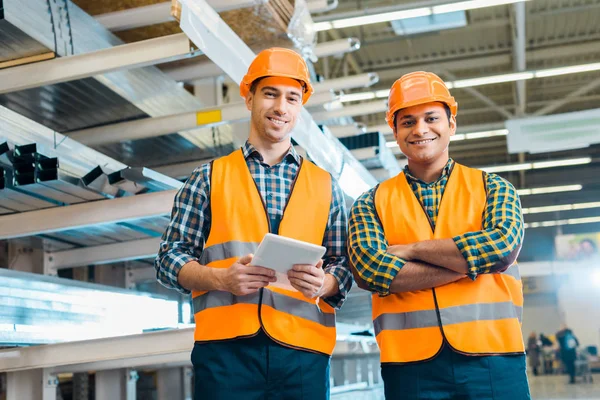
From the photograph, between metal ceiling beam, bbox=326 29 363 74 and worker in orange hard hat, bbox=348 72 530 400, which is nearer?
worker in orange hard hat, bbox=348 72 530 400

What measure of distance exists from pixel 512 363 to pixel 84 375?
217 inches

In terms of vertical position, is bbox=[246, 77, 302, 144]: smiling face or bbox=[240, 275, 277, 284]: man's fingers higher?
bbox=[246, 77, 302, 144]: smiling face

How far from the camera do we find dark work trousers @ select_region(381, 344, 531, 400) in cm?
218

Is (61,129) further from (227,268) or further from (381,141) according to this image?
(227,268)

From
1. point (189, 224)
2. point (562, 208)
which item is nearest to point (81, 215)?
point (189, 224)

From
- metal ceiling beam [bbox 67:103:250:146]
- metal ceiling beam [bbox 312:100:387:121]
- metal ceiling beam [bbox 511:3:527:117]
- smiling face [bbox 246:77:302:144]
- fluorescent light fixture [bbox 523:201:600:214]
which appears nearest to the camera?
smiling face [bbox 246:77:302:144]

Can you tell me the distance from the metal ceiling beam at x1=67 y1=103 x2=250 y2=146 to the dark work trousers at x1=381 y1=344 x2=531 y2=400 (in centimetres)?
210

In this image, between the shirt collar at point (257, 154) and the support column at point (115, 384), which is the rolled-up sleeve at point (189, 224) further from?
the support column at point (115, 384)

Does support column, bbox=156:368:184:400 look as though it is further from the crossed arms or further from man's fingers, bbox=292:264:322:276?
man's fingers, bbox=292:264:322:276

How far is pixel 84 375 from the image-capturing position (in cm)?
688

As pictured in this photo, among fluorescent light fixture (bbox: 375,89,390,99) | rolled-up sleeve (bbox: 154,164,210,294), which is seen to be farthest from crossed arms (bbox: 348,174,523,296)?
fluorescent light fixture (bbox: 375,89,390,99)

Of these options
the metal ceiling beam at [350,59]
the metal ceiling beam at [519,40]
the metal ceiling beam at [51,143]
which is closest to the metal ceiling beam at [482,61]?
the metal ceiling beam at [350,59]

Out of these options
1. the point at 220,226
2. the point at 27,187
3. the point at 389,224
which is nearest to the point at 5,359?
the point at 27,187

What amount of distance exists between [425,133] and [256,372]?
97 cm
